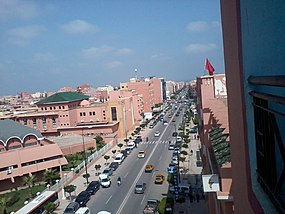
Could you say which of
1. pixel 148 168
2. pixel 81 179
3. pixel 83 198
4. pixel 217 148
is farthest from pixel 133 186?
pixel 217 148

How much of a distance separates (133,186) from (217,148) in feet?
46.7

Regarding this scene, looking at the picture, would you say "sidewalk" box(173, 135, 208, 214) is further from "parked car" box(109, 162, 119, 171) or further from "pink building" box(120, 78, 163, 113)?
"pink building" box(120, 78, 163, 113)

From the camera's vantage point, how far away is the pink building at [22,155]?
2119 cm

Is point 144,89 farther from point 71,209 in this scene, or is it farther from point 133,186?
point 71,209

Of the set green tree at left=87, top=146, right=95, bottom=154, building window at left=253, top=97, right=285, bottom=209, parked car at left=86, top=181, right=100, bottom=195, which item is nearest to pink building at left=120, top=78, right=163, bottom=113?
green tree at left=87, top=146, right=95, bottom=154

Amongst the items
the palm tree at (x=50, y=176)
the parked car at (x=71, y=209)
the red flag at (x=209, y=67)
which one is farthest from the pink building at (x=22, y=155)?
the red flag at (x=209, y=67)

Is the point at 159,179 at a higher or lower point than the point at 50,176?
lower

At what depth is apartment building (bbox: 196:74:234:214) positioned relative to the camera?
5109mm

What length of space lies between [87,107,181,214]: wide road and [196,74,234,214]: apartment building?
7.74m

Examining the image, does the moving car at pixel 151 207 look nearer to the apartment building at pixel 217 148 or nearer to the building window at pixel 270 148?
the apartment building at pixel 217 148

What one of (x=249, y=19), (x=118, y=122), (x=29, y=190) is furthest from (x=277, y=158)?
(x=118, y=122)

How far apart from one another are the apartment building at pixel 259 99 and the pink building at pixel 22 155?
21009 millimetres

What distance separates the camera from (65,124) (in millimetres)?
37625

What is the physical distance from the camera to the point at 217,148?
6.79 metres
